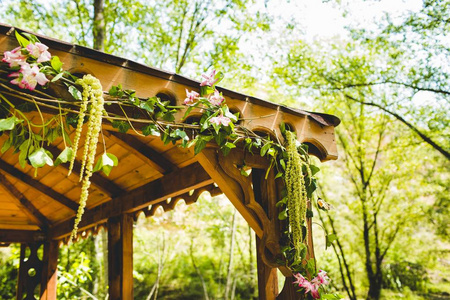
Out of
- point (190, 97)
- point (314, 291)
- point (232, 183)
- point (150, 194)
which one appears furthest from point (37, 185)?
point (314, 291)

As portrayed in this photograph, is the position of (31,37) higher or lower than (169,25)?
lower

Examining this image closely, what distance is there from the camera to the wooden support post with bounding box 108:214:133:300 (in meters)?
2.90

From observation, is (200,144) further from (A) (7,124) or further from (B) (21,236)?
(B) (21,236)

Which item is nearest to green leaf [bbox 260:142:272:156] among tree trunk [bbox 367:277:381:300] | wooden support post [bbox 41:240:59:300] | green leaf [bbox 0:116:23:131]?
green leaf [bbox 0:116:23:131]

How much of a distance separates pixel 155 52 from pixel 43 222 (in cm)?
404

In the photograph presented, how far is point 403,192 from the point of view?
270 inches

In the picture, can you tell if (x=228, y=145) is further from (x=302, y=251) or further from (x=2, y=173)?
(x=2, y=173)

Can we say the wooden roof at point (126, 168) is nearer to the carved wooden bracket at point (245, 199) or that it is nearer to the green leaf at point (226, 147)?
the carved wooden bracket at point (245, 199)

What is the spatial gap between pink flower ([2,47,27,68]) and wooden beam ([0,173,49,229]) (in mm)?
2581

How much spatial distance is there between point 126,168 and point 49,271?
85.9 inches

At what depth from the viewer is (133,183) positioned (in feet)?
9.78

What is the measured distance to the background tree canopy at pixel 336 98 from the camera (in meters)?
5.97

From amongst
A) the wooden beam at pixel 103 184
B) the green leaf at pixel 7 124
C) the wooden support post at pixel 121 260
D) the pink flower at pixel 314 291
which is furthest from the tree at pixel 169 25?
the green leaf at pixel 7 124

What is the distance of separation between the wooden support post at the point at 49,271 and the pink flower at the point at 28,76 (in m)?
3.57
